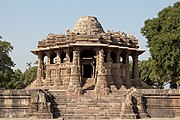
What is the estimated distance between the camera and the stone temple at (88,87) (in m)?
19.5

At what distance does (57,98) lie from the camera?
20.9m

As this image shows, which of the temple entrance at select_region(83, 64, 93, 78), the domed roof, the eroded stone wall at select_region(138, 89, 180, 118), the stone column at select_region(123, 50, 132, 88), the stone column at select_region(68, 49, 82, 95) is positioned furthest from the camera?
the temple entrance at select_region(83, 64, 93, 78)

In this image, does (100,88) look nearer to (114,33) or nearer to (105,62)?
(105,62)

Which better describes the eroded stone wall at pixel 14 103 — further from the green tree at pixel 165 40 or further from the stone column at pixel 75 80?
the green tree at pixel 165 40

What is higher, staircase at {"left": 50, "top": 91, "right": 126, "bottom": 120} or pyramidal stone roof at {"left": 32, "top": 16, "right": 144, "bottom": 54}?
pyramidal stone roof at {"left": 32, "top": 16, "right": 144, "bottom": 54}

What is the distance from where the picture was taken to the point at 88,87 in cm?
2505

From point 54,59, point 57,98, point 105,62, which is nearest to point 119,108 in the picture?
point 57,98

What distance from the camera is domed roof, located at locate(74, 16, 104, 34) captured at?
27.5m

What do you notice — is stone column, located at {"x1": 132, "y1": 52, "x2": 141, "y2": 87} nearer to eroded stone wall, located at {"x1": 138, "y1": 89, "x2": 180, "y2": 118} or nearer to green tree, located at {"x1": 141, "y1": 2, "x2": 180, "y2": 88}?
green tree, located at {"x1": 141, "y1": 2, "x2": 180, "y2": 88}

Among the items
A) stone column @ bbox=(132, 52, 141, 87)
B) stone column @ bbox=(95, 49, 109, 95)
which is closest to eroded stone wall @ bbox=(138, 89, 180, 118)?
stone column @ bbox=(95, 49, 109, 95)

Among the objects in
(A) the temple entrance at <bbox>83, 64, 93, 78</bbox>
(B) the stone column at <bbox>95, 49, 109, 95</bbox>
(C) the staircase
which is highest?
(A) the temple entrance at <bbox>83, 64, 93, 78</bbox>

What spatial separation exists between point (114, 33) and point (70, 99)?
→ 8.33 m

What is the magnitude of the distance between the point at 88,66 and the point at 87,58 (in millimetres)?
909

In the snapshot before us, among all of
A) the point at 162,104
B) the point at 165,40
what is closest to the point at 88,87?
the point at 165,40
